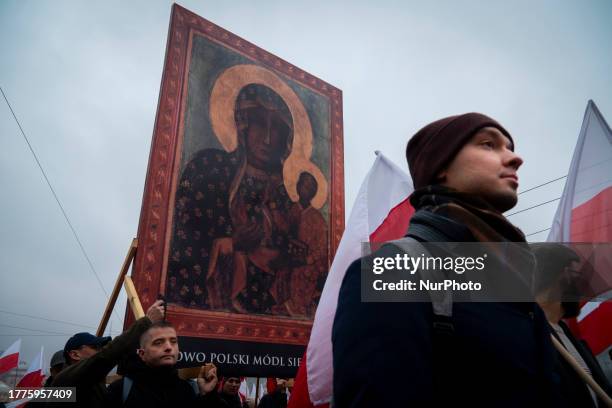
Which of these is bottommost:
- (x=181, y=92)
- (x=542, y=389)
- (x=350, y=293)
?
(x=542, y=389)

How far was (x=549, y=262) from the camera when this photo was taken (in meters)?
1.81

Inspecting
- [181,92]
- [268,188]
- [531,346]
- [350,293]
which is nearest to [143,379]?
[350,293]

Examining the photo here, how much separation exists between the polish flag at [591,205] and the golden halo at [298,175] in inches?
141

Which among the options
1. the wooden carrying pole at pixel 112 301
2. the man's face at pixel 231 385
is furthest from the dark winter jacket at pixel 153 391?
the man's face at pixel 231 385

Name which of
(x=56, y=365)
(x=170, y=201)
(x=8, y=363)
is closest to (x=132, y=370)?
(x=56, y=365)

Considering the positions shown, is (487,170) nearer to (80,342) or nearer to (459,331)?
(459,331)

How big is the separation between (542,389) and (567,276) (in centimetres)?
137

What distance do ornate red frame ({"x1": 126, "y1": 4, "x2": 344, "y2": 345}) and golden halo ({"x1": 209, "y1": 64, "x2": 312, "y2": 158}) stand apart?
0.98 feet

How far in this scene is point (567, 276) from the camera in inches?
73.4

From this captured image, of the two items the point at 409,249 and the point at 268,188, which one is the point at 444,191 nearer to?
the point at 409,249

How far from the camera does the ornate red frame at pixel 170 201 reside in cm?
445

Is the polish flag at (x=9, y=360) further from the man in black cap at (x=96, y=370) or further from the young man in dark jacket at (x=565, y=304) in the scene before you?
the young man in dark jacket at (x=565, y=304)

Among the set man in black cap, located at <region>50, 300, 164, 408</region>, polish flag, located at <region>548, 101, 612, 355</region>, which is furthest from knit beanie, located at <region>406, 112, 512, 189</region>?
polish flag, located at <region>548, 101, 612, 355</region>

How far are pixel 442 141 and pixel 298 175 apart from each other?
5116 millimetres
